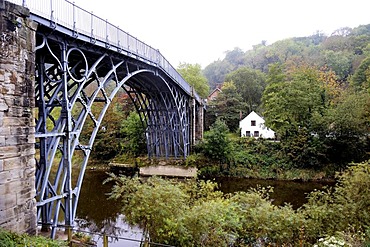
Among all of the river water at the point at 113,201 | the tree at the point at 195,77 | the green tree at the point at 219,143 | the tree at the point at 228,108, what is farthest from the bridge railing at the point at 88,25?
the tree at the point at 195,77

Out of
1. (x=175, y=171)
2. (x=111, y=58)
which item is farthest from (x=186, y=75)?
(x=111, y=58)

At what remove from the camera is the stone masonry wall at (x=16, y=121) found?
5633 millimetres

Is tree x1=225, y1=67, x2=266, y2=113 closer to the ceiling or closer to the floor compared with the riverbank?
closer to the ceiling

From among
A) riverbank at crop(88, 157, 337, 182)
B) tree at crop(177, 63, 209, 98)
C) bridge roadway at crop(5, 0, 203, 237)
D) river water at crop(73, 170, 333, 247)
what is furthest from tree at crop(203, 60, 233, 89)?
bridge roadway at crop(5, 0, 203, 237)

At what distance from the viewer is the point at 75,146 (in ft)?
29.6

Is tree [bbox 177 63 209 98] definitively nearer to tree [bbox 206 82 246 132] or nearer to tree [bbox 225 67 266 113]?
tree [bbox 206 82 246 132]

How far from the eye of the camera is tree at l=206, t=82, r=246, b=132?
124 feet

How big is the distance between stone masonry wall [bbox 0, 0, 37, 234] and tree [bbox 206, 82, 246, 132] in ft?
105

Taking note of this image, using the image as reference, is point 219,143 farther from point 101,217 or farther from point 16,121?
point 16,121

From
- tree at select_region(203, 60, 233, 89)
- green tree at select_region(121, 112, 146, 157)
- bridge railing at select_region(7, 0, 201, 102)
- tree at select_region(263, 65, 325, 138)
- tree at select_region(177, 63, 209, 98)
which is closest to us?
bridge railing at select_region(7, 0, 201, 102)

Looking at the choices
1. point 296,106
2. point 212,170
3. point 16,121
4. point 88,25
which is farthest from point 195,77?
point 16,121

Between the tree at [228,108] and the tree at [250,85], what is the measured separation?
415 centimetres

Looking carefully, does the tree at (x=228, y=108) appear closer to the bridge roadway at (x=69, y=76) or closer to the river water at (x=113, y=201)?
the river water at (x=113, y=201)

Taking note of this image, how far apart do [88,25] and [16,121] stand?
16.4 ft
